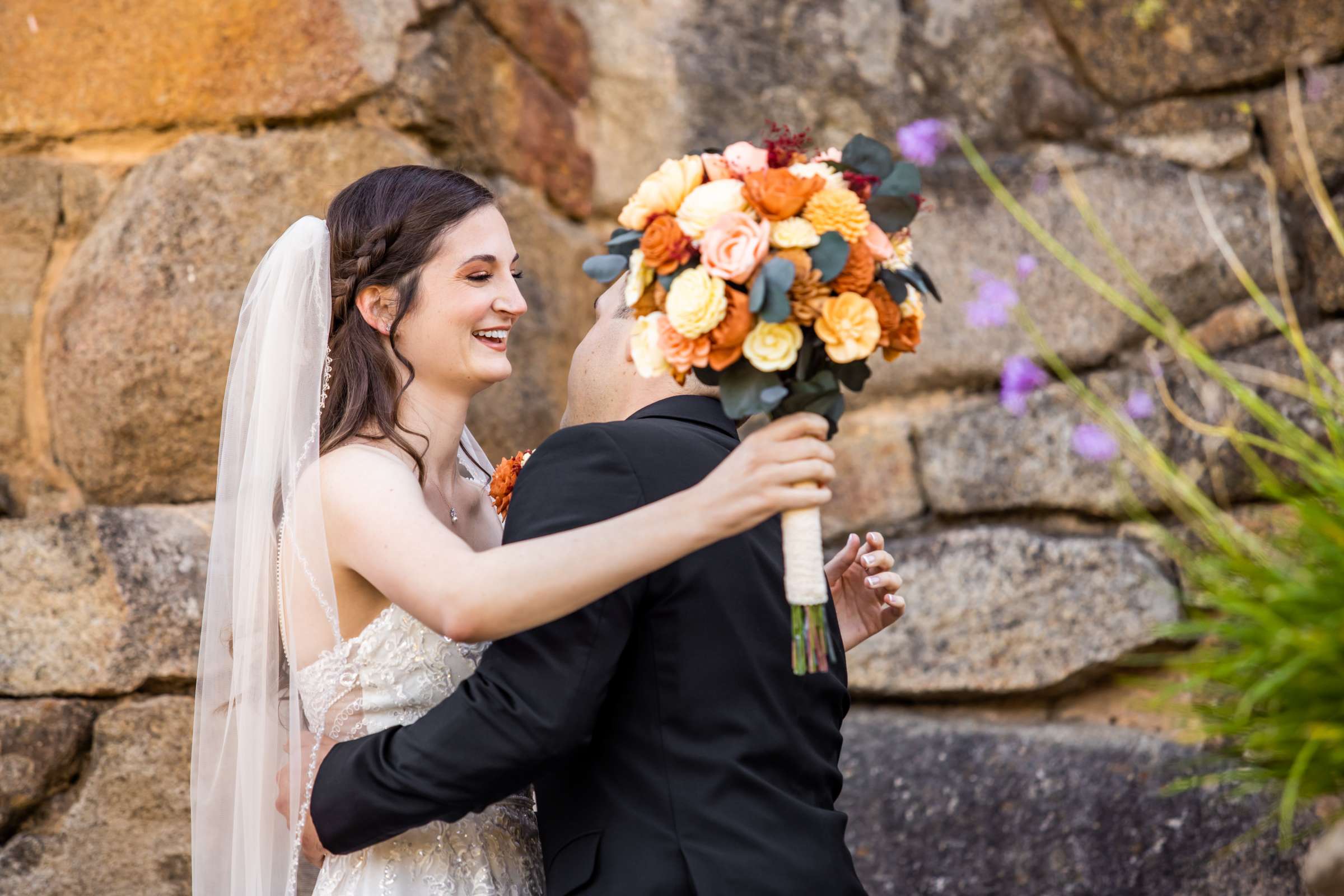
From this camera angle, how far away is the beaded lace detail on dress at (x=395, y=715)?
2.39 meters

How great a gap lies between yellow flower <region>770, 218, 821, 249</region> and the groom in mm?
550

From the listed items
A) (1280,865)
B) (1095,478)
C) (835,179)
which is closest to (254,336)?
(835,179)

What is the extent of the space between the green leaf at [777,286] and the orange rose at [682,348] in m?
0.11

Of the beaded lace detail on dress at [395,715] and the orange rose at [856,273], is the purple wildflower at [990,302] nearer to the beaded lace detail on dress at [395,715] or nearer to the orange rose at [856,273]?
the orange rose at [856,273]

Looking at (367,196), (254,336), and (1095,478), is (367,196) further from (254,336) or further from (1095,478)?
(1095,478)

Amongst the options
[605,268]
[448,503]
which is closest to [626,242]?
[605,268]

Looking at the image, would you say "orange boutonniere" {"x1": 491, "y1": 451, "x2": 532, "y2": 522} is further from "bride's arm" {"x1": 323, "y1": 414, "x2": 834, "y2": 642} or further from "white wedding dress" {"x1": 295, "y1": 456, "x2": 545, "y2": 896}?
"bride's arm" {"x1": 323, "y1": 414, "x2": 834, "y2": 642}

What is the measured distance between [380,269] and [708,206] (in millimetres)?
986

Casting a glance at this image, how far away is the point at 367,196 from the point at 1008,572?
2.72 m

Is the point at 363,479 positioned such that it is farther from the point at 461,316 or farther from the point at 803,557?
the point at 803,557

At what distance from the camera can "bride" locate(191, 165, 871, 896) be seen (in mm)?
2389

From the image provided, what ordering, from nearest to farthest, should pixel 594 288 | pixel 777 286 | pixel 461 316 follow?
1. pixel 777 286
2. pixel 461 316
3. pixel 594 288

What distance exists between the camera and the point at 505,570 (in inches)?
79.0

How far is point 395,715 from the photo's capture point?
242cm
